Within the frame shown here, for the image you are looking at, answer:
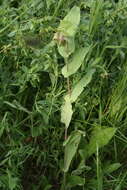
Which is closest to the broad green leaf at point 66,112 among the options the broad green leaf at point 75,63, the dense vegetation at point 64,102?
the dense vegetation at point 64,102

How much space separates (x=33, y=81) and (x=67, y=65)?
164mm

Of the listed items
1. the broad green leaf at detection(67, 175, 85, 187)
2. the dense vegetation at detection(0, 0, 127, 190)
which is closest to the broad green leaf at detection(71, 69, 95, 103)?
the dense vegetation at detection(0, 0, 127, 190)

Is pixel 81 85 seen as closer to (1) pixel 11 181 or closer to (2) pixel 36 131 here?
(2) pixel 36 131

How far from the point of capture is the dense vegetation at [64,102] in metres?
1.94

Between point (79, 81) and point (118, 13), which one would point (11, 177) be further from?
point (118, 13)

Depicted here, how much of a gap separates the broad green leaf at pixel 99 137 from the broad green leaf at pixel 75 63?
0.27 metres

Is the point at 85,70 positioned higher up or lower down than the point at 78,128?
higher up

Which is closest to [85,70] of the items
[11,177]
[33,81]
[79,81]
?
[79,81]

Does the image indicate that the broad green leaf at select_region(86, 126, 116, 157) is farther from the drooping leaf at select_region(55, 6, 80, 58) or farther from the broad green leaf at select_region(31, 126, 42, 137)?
the drooping leaf at select_region(55, 6, 80, 58)

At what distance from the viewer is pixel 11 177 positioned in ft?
5.99

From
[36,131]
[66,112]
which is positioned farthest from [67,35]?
[36,131]

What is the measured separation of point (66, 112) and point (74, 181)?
0.96 ft

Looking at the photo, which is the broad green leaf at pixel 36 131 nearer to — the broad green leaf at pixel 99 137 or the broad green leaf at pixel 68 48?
the broad green leaf at pixel 99 137

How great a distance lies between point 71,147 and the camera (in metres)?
1.97
